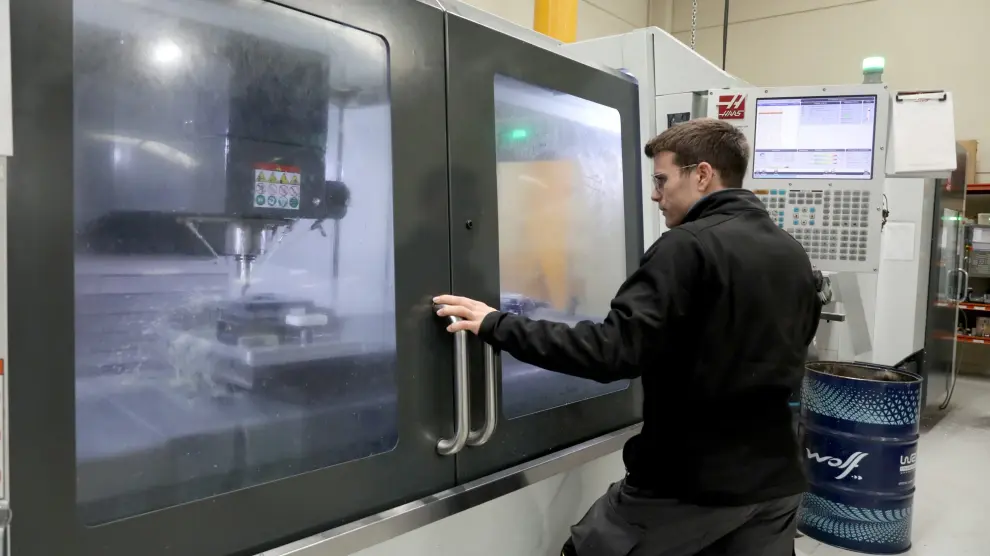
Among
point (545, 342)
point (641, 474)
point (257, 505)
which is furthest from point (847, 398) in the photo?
point (257, 505)

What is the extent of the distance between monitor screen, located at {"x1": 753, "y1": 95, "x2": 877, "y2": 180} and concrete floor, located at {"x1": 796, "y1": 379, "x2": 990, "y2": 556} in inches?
62.5

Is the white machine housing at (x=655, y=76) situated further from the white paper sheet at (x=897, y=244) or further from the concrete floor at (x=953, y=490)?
the white paper sheet at (x=897, y=244)

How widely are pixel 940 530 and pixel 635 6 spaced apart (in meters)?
4.91

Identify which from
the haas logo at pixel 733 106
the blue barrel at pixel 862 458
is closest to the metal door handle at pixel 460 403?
the haas logo at pixel 733 106

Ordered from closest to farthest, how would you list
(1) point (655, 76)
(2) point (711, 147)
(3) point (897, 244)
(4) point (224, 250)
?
(4) point (224, 250)
(2) point (711, 147)
(1) point (655, 76)
(3) point (897, 244)

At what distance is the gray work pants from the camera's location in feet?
4.68

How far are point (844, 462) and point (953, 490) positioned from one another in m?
1.29

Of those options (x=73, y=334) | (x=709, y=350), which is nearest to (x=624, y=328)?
(x=709, y=350)

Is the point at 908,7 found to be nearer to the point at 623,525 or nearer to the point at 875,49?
the point at 875,49

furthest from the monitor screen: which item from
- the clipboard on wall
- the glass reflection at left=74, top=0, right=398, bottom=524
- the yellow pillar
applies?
the glass reflection at left=74, top=0, right=398, bottom=524

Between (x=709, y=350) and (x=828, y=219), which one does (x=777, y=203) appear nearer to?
(x=828, y=219)

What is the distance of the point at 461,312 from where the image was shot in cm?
125

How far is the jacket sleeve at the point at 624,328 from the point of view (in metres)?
1.27

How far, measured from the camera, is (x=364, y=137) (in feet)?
3.94
